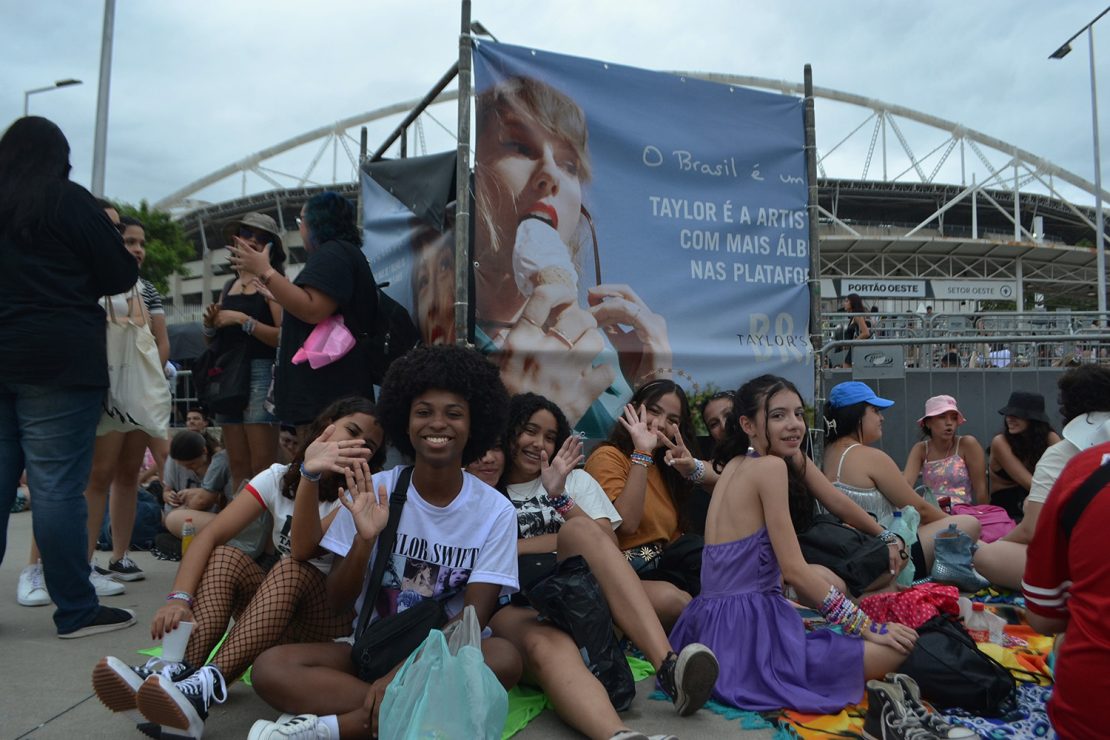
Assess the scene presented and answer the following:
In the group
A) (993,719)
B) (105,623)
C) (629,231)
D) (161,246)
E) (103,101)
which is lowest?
(993,719)

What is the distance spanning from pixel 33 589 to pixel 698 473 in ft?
11.3

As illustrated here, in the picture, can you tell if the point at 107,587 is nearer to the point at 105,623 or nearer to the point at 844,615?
the point at 105,623

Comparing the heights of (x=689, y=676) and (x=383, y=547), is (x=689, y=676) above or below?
below

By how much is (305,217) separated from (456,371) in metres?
1.77

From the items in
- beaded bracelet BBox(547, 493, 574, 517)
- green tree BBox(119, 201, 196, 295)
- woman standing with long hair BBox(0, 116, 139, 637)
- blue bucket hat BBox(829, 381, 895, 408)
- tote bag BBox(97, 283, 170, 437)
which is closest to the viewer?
woman standing with long hair BBox(0, 116, 139, 637)

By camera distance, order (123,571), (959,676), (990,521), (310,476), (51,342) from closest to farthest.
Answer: (310,476) < (959,676) < (51,342) < (123,571) < (990,521)

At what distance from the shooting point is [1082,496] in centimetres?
200

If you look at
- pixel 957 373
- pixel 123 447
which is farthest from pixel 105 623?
pixel 957 373

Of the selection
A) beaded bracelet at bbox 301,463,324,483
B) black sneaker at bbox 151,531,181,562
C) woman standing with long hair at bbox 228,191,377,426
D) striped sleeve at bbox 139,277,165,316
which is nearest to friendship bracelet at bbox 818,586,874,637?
beaded bracelet at bbox 301,463,324,483

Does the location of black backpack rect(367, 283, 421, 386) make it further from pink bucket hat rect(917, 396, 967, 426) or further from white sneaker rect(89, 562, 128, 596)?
pink bucket hat rect(917, 396, 967, 426)

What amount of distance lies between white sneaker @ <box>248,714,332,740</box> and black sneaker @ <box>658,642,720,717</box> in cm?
114

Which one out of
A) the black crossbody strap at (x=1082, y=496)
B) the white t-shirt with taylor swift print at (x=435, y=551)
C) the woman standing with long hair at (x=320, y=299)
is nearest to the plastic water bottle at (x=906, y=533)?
the black crossbody strap at (x=1082, y=496)

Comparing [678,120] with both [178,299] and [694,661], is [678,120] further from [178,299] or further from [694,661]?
[178,299]

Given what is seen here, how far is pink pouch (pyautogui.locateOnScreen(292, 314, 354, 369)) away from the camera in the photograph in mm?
4059
